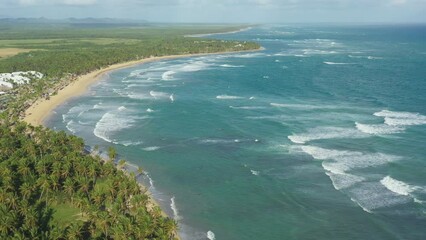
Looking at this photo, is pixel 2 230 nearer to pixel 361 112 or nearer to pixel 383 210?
pixel 383 210

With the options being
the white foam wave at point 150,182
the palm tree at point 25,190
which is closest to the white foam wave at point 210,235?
the white foam wave at point 150,182

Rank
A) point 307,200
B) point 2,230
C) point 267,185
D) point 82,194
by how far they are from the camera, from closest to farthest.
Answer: point 2,230 < point 82,194 < point 307,200 < point 267,185

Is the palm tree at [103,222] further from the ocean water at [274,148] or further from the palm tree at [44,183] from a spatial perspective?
the palm tree at [44,183]

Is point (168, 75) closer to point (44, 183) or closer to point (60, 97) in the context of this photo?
point (60, 97)

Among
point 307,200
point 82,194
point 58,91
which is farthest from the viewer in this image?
point 58,91

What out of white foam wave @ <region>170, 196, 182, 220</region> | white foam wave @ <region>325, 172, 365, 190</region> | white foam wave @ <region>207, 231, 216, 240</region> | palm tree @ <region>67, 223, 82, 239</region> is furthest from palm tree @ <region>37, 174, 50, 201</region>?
white foam wave @ <region>325, 172, 365, 190</region>

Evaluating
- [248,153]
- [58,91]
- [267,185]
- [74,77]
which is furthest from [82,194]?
[74,77]

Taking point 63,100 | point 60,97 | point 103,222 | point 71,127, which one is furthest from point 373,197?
point 60,97
